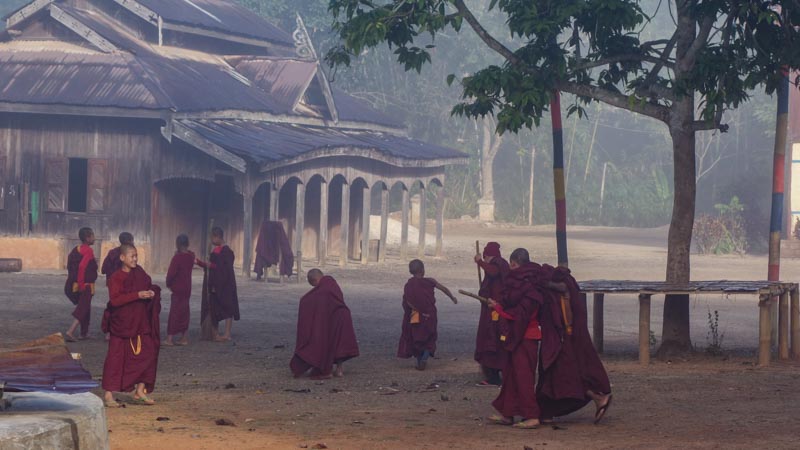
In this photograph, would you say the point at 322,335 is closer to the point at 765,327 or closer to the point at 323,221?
the point at 765,327

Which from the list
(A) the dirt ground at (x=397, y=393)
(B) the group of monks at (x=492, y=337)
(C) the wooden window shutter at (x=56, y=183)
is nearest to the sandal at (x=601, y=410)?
(B) the group of monks at (x=492, y=337)

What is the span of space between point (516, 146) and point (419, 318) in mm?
41386

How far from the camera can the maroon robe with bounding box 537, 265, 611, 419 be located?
9969 millimetres

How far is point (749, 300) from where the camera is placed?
2291 centimetres

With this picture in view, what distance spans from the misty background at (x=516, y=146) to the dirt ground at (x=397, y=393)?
29686 millimetres

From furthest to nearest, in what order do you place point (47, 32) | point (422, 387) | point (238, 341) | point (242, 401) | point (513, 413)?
1. point (47, 32)
2. point (238, 341)
3. point (422, 387)
4. point (242, 401)
5. point (513, 413)

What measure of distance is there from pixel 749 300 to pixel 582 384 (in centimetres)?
1379

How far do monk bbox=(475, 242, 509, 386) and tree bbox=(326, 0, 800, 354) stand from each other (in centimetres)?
151

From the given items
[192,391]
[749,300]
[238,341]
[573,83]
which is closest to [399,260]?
[749,300]

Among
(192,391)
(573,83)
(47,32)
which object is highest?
(47,32)

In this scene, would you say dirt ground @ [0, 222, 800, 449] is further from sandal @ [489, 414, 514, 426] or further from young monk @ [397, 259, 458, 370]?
young monk @ [397, 259, 458, 370]

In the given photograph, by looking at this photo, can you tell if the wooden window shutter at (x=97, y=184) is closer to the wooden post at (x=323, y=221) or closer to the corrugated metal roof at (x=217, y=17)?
the corrugated metal roof at (x=217, y=17)

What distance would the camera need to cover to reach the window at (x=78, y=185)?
26938mm

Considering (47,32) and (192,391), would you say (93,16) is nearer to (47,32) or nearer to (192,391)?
(47,32)
